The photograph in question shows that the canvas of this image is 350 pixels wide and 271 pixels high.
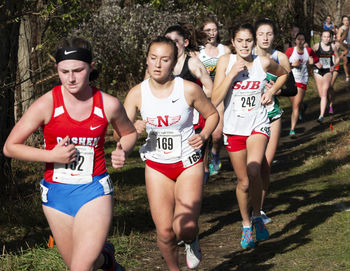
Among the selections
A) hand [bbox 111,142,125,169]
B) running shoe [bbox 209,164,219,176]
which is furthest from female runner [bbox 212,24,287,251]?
running shoe [bbox 209,164,219,176]

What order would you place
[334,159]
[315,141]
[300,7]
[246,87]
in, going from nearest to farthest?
[246,87] → [334,159] → [315,141] → [300,7]

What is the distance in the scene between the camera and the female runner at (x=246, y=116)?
263 inches

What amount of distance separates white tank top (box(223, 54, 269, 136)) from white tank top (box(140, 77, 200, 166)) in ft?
4.64

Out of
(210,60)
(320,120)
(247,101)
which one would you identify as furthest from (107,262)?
(320,120)

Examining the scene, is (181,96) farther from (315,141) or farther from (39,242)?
(315,141)

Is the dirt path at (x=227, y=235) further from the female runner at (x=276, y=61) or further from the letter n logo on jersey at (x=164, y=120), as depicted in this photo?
the letter n logo on jersey at (x=164, y=120)

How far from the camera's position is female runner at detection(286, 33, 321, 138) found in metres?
13.8

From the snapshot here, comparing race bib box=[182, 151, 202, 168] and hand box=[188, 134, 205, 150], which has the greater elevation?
hand box=[188, 134, 205, 150]

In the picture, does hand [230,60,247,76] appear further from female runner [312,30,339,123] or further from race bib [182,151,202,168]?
female runner [312,30,339,123]

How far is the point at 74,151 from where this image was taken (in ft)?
13.7

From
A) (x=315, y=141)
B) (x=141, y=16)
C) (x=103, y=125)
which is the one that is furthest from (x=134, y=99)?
(x=141, y=16)

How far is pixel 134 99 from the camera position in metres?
5.52

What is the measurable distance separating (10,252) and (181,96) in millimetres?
2215

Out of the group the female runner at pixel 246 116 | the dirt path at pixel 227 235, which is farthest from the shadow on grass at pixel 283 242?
the female runner at pixel 246 116
